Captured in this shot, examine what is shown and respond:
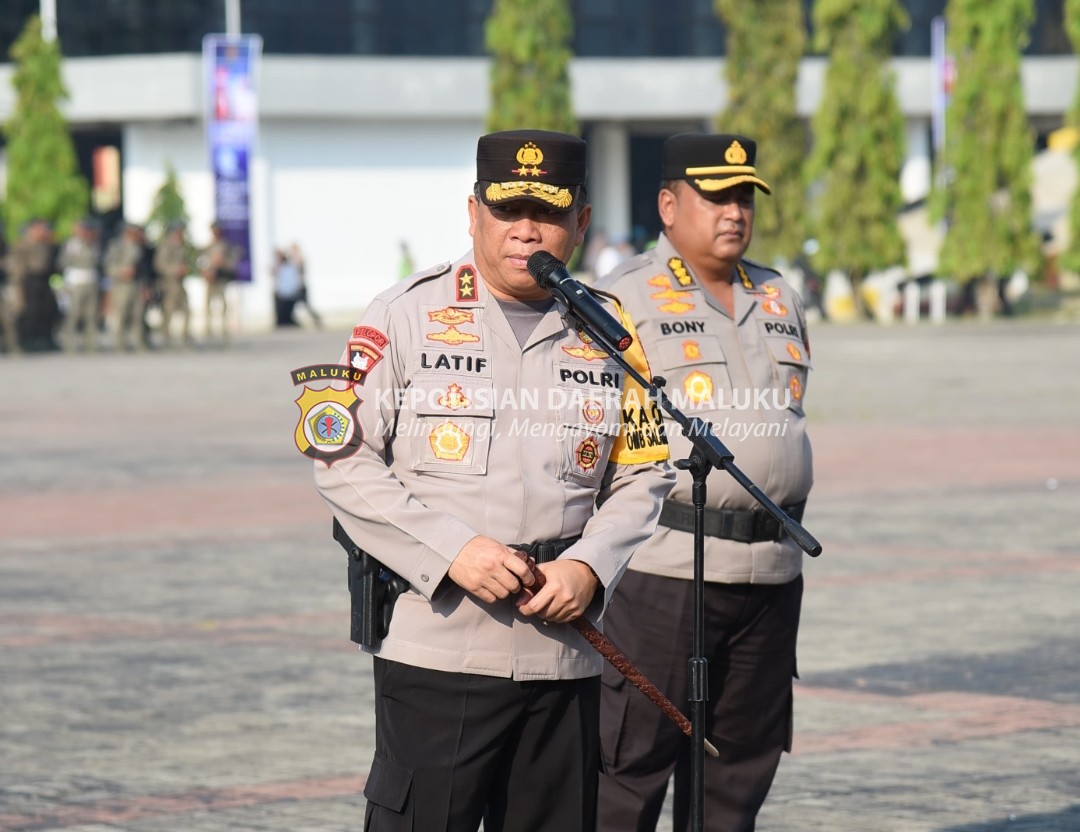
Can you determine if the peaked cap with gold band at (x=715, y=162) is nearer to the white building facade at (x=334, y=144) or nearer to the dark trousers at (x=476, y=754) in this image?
the dark trousers at (x=476, y=754)

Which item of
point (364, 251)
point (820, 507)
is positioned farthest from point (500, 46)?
point (820, 507)

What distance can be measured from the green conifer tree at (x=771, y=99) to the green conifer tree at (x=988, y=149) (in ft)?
16.3

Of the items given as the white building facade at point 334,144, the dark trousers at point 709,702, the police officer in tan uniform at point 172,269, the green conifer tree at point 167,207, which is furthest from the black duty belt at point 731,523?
the white building facade at point 334,144

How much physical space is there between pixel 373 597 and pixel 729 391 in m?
1.59

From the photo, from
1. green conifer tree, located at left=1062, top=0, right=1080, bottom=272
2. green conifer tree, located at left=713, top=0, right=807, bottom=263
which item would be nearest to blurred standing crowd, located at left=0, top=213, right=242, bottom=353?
green conifer tree, located at left=713, top=0, right=807, bottom=263

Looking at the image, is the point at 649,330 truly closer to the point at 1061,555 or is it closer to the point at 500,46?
the point at 1061,555

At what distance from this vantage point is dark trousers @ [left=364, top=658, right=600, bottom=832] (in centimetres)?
392

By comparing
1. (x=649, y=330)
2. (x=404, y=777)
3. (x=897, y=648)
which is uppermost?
(x=649, y=330)

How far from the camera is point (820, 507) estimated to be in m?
13.2

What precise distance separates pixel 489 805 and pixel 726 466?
841 millimetres

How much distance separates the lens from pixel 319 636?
9.20 metres

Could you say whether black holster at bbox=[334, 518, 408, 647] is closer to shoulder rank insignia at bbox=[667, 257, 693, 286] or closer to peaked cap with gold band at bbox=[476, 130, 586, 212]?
peaked cap with gold band at bbox=[476, 130, 586, 212]

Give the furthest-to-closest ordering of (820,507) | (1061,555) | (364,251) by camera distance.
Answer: (364,251) → (820,507) → (1061,555)

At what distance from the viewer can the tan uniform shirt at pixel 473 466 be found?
390 cm
